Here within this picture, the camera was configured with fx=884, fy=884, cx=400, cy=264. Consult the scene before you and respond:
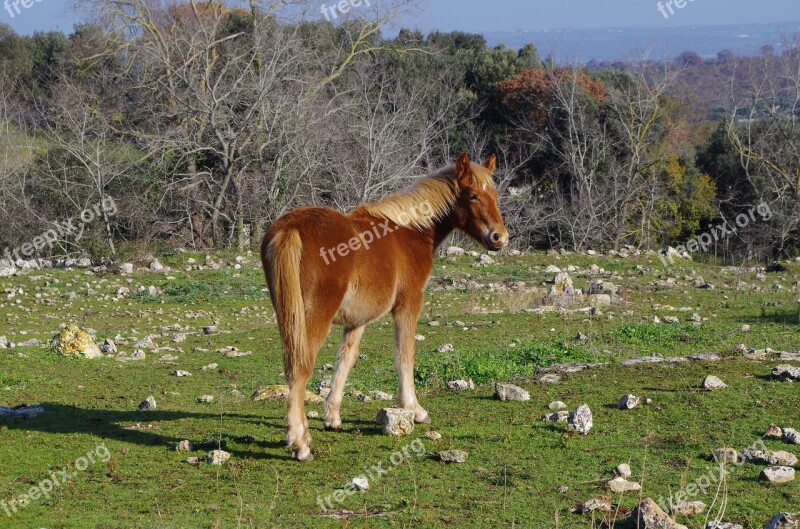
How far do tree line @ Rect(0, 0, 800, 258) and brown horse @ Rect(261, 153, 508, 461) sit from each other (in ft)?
60.4

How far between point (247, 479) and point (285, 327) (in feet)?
3.92

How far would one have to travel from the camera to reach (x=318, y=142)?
1109 inches

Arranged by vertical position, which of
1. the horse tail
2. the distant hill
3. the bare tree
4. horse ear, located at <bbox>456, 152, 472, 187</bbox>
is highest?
the distant hill

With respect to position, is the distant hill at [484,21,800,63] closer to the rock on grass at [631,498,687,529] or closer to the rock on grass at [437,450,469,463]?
the rock on grass at [437,450,469,463]

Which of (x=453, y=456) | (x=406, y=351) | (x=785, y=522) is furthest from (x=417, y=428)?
(x=785, y=522)

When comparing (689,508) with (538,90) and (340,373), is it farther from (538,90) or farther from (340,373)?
(538,90)

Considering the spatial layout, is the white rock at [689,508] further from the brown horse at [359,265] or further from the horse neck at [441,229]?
the horse neck at [441,229]

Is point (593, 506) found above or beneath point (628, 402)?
above

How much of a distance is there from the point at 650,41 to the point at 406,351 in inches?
1158

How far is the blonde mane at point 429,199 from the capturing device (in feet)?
27.1

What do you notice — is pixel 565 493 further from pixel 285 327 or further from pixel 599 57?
pixel 599 57

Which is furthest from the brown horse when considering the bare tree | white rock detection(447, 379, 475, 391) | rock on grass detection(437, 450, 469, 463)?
the bare tree

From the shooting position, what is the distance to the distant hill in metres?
39.8

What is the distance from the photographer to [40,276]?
2009 centimetres
